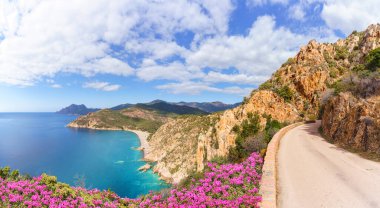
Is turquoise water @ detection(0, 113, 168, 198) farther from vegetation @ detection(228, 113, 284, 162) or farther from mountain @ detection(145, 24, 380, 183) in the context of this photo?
vegetation @ detection(228, 113, 284, 162)

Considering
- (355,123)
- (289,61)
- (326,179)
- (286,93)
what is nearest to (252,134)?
(355,123)

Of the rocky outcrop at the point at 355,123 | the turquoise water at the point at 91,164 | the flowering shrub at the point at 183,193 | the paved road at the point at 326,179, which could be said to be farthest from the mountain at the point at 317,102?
the turquoise water at the point at 91,164

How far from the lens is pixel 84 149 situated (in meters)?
139

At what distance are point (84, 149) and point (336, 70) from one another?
5136 inches

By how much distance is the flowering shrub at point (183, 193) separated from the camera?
7.76 meters

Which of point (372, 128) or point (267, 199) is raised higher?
point (372, 128)

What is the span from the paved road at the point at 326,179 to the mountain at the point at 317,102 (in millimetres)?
Answer: 2183

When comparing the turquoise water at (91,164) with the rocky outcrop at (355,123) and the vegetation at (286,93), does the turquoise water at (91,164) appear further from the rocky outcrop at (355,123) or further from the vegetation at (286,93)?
the rocky outcrop at (355,123)

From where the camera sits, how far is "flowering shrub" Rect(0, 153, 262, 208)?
7762 millimetres

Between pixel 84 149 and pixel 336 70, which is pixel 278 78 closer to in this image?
pixel 336 70

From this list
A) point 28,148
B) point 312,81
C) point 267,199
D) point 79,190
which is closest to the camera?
point 267,199

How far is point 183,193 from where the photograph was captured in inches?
352

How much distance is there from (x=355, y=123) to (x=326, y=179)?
730 centimetres

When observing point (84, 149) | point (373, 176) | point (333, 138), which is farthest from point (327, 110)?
point (84, 149)
